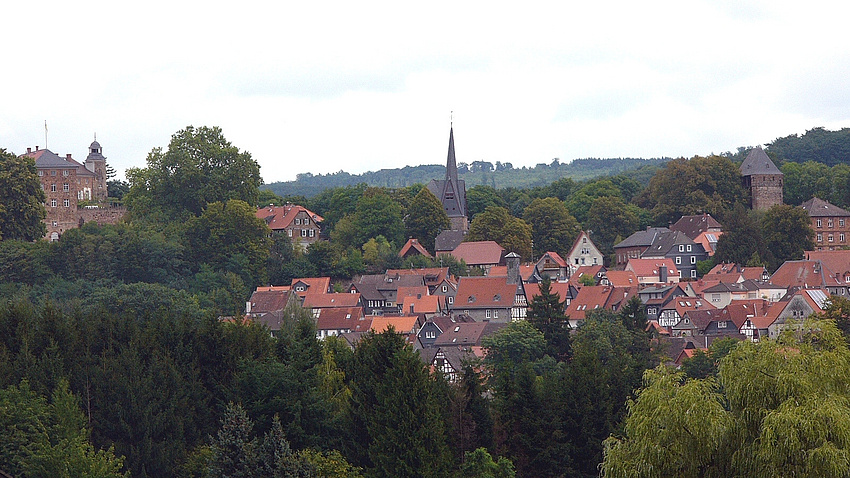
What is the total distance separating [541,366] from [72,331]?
31.0m

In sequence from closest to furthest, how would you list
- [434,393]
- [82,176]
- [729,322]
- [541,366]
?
[434,393] < [541,366] < [729,322] < [82,176]

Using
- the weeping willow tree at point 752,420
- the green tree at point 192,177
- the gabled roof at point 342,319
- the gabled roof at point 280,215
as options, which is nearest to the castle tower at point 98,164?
the gabled roof at point 280,215

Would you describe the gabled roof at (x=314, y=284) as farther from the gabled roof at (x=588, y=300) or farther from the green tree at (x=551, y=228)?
the green tree at (x=551, y=228)

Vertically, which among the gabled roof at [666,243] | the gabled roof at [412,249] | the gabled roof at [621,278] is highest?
the gabled roof at [412,249]

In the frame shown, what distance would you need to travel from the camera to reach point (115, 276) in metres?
82.9

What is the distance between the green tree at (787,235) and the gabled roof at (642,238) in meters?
8.26

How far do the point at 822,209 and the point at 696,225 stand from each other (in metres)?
10.3

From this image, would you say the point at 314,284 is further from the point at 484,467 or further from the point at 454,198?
the point at 484,467

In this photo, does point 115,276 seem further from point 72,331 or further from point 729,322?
point 72,331

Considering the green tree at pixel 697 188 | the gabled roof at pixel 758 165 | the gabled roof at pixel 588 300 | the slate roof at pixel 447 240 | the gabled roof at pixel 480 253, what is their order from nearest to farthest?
the gabled roof at pixel 588 300, the gabled roof at pixel 480 253, the slate roof at pixel 447 240, the green tree at pixel 697 188, the gabled roof at pixel 758 165

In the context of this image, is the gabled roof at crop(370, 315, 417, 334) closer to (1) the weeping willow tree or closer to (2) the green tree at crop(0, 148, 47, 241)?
(2) the green tree at crop(0, 148, 47, 241)

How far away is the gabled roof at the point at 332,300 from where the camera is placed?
283 feet

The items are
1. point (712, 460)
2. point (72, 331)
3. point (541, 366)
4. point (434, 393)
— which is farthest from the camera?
point (541, 366)

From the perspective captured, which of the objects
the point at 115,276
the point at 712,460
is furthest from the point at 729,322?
the point at 712,460
